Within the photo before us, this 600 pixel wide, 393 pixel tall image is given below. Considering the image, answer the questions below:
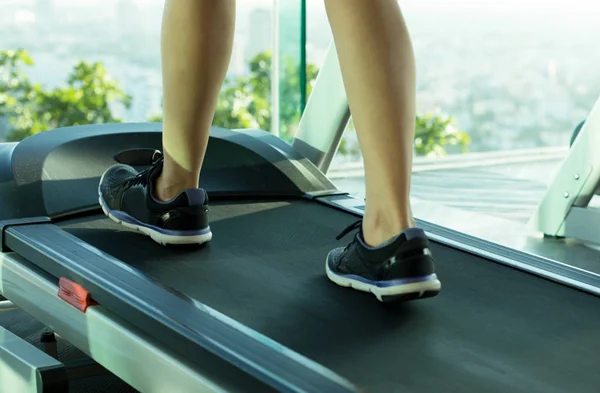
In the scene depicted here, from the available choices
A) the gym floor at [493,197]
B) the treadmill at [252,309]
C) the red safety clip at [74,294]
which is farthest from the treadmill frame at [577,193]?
the red safety clip at [74,294]

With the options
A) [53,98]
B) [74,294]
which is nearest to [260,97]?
[53,98]

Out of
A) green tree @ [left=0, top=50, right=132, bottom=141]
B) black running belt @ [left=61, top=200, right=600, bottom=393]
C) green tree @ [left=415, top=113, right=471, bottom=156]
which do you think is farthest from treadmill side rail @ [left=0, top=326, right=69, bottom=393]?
green tree @ [left=415, top=113, right=471, bottom=156]

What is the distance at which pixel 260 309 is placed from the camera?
144cm

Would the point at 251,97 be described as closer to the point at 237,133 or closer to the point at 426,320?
the point at 237,133

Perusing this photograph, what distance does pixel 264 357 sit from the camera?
3.92 feet

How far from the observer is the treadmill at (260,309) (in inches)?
47.3

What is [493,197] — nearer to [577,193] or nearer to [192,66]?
[577,193]

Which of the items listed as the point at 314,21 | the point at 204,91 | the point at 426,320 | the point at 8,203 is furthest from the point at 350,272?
the point at 314,21

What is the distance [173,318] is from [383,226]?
1.22 feet

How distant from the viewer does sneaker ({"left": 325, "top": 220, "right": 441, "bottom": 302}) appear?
1383mm

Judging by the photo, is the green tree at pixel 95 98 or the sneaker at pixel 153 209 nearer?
the sneaker at pixel 153 209

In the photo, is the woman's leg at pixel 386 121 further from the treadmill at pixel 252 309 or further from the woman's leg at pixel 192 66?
the woman's leg at pixel 192 66

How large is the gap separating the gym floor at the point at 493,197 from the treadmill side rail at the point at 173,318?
56.3 inches

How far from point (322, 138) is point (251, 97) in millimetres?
707
